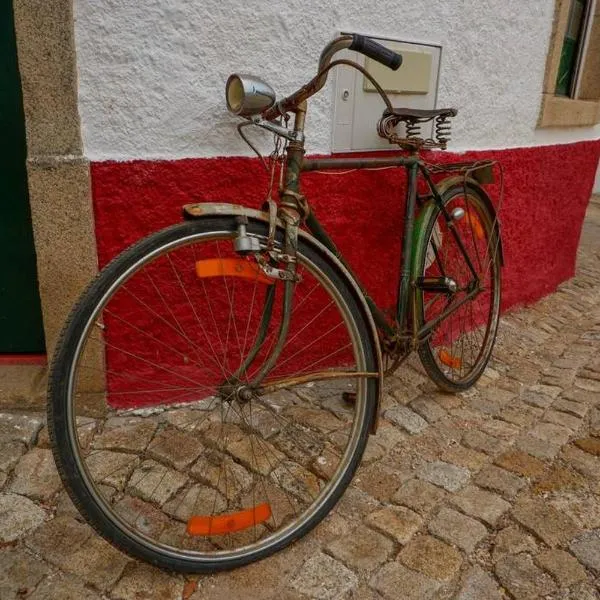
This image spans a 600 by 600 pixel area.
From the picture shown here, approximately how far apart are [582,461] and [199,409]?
1716 millimetres

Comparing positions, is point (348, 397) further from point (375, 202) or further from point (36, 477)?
point (36, 477)

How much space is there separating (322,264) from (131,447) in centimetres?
116

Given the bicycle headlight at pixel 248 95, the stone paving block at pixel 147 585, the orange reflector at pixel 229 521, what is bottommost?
the stone paving block at pixel 147 585

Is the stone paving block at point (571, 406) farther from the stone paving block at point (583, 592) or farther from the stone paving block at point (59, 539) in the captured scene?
the stone paving block at point (59, 539)

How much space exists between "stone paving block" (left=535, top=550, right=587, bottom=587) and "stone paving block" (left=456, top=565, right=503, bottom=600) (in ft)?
0.68

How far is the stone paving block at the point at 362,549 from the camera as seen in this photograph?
1.91m

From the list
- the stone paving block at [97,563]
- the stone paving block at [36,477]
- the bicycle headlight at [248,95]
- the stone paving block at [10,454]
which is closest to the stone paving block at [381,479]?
the stone paving block at [97,563]

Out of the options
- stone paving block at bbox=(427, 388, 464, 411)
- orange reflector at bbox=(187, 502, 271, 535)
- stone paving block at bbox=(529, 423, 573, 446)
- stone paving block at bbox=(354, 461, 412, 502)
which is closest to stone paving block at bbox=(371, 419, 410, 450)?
stone paving block at bbox=(354, 461, 412, 502)

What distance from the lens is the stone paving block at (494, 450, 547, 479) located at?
242cm

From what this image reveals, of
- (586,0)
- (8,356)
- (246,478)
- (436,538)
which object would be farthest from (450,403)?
(586,0)

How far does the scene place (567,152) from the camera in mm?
4223

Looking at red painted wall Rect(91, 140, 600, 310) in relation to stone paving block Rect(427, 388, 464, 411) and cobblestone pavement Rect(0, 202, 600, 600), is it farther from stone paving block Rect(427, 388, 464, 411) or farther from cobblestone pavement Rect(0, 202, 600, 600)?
cobblestone pavement Rect(0, 202, 600, 600)

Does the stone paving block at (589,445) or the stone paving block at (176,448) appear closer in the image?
the stone paving block at (176,448)

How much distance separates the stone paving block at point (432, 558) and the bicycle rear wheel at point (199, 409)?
32 cm
